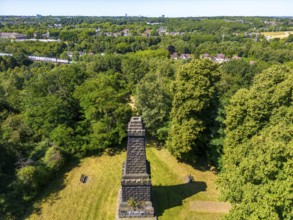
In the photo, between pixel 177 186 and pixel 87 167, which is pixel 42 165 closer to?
pixel 87 167

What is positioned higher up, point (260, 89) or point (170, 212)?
point (260, 89)

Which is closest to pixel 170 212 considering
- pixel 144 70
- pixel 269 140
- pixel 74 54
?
pixel 269 140

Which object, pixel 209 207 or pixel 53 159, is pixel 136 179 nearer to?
pixel 209 207

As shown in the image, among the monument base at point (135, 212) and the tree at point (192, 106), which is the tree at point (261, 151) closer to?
the tree at point (192, 106)

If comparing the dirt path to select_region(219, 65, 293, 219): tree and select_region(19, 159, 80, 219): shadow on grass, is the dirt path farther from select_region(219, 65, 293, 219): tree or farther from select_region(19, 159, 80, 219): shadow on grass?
select_region(19, 159, 80, 219): shadow on grass

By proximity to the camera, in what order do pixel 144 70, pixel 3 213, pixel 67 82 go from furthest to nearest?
pixel 144 70
pixel 67 82
pixel 3 213

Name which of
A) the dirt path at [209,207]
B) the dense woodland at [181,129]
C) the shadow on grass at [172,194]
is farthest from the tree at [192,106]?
the dirt path at [209,207]
